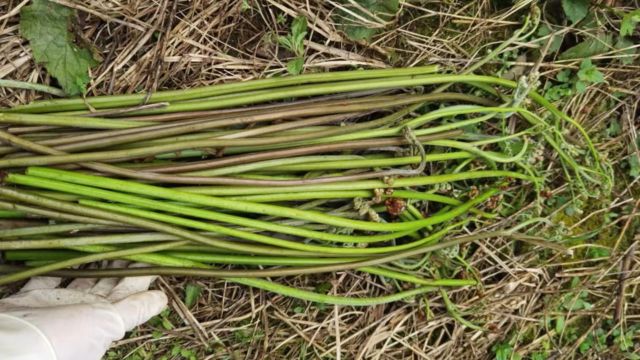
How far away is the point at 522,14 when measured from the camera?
1956 millimetres

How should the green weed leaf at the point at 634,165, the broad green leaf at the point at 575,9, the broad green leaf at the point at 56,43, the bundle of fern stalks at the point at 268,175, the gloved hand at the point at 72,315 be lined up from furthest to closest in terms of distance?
1. the green weed leaf at the point at 634,165
2. the broad green leaf at the point at 575,9
3. the broad green leaf at the point at 56,43
4. the bundle of fern stalks at the point at 268,175
5. the gloved hand at the point at 72,315

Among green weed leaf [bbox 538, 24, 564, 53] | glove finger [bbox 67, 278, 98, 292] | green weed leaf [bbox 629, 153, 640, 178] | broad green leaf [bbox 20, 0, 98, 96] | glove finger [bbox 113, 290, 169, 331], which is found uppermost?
broad green leaf [bbox 20, 0, 98, 96]

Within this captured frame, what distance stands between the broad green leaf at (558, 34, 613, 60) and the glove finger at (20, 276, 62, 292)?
1.76 m

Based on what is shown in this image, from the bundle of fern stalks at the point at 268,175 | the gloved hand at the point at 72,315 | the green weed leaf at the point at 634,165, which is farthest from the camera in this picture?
the green weed leaf at the point at 634,165

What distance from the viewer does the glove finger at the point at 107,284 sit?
184cm

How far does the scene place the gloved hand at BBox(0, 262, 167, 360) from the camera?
1534mm

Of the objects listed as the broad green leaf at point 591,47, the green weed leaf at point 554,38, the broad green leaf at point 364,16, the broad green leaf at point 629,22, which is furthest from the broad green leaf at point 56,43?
the broad green leaf at point 629,22

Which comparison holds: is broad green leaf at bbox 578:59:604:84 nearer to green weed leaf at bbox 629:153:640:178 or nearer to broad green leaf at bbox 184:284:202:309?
green weed leaf at bbox 629:153:640:178

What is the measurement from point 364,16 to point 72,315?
1211mm

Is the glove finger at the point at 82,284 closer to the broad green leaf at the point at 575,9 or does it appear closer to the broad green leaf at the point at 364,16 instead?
the broad green leaf at the point at 364,16

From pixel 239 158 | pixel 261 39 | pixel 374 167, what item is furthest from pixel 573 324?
pixel 261 39

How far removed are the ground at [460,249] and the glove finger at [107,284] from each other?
0.50 ft

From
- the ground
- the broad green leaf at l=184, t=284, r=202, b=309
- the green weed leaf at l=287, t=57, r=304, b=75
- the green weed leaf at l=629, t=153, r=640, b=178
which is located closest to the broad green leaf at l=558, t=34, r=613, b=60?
the ground

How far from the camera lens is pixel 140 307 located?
1.76 m
